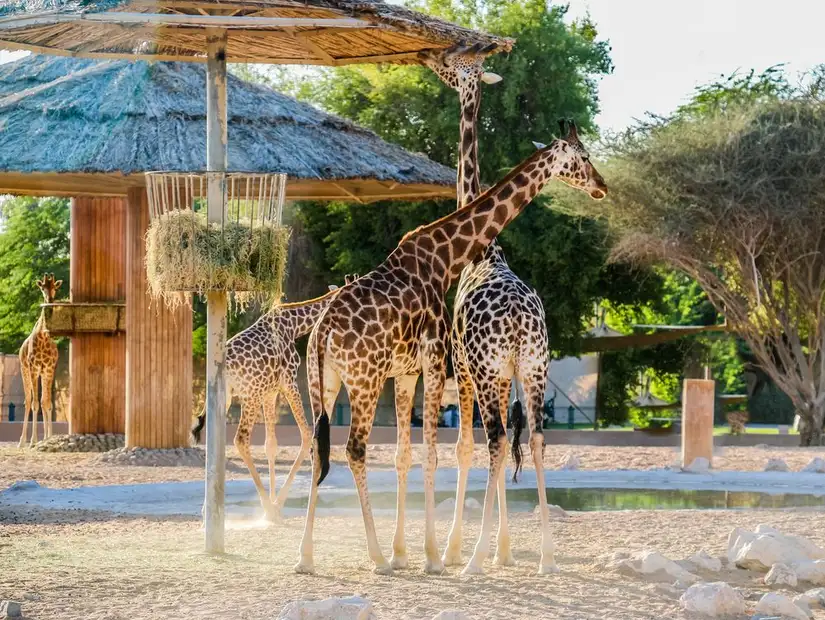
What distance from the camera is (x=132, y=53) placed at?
1035cm

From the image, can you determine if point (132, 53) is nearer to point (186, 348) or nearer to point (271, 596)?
point (271, 596)

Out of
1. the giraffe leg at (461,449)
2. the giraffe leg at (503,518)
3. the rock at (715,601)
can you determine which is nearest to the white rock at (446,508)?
the giraffe leg at (461,449)

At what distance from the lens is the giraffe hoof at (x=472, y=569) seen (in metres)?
8.64

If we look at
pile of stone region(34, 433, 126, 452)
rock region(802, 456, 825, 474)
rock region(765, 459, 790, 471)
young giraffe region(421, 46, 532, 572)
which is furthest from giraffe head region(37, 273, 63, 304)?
young giraffe region(421, 46, 532, 572)

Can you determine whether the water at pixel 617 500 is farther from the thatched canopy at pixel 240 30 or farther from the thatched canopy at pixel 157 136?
the thatched canopy at pixel 157 136

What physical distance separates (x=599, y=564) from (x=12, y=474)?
8895 mm

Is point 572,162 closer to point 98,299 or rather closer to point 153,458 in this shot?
point 153,458

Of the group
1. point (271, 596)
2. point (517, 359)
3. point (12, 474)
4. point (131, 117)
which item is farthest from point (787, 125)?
point (271, 596)

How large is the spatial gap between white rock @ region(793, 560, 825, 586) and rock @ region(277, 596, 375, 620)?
10.6 ft

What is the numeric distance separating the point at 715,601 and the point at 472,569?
6.04ft

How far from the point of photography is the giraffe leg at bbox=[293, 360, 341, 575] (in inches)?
334

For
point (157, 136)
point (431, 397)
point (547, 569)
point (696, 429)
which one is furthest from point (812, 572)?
point (157, 136)

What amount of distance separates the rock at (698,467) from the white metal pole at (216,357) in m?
7.99

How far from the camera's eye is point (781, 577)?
8.46 metres
